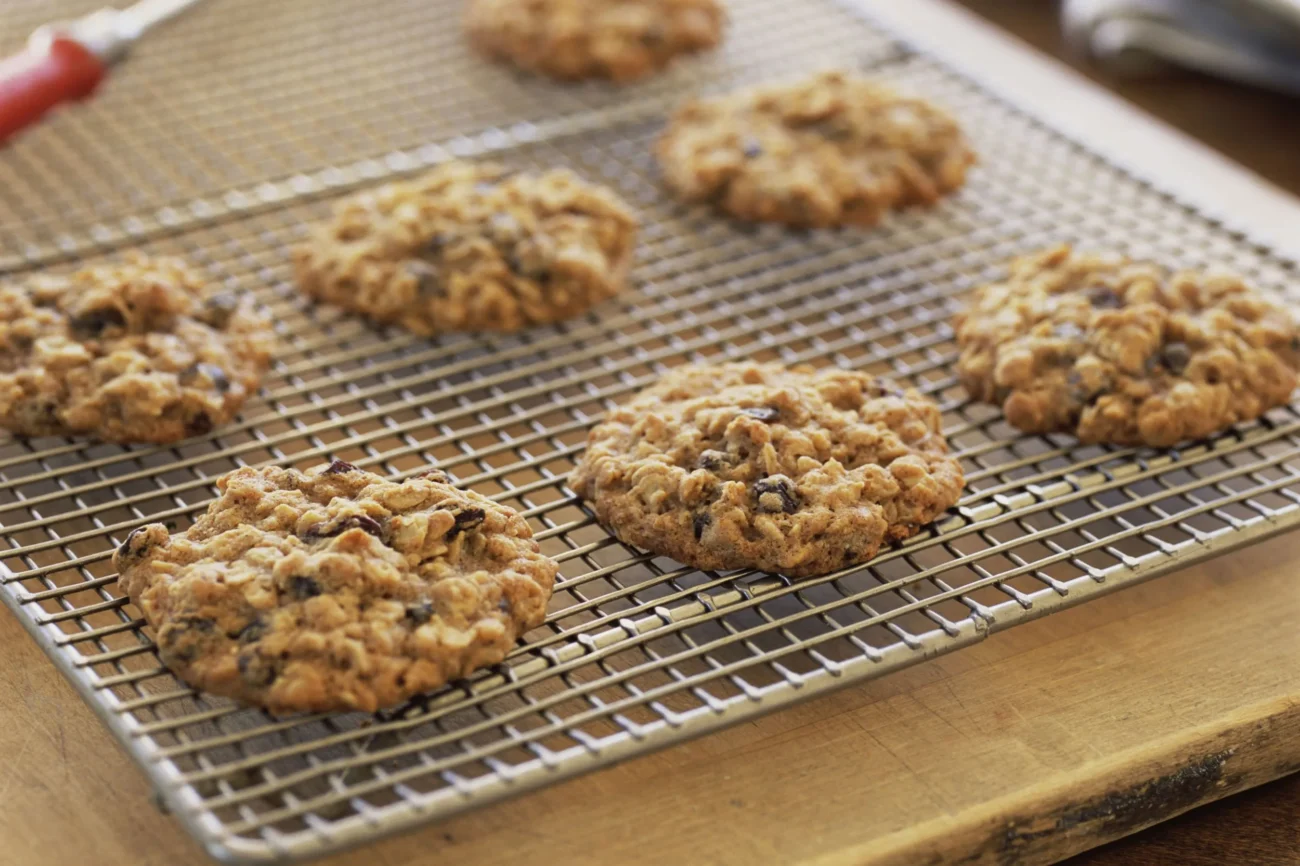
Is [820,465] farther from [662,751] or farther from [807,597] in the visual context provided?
[662,751]

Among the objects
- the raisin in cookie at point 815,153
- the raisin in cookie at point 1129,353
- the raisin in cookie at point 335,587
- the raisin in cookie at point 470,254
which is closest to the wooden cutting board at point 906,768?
the raisin in cookie at point 335,587

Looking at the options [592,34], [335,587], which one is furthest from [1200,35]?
[335,587]

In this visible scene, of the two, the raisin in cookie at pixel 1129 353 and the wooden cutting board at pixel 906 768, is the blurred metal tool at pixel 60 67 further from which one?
the raisin in cookie at pixel 1129 353

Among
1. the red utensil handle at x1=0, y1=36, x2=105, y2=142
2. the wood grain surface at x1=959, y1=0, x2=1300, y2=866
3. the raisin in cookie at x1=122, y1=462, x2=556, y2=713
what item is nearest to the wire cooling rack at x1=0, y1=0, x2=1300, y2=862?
the raisin in cookie at x1=122, y1=462, x2=556, y2=713

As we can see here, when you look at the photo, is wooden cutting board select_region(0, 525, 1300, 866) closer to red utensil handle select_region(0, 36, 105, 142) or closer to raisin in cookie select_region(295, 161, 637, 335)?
raisin in cookie select_region(295, 161, 637, 335)

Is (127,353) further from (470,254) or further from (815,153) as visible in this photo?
(815,153)

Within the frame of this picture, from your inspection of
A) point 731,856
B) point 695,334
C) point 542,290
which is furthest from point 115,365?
point 731,856
